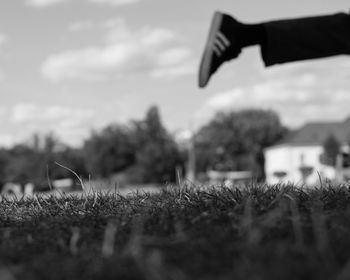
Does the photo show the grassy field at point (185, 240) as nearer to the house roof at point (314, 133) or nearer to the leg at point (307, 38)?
the leg at point (307, 38)

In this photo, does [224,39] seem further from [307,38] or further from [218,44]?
[307,38]

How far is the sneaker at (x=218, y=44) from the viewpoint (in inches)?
143

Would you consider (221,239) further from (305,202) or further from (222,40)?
(222,40)

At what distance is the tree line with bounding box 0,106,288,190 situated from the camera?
85.3 metres

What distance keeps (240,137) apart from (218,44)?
315 ft

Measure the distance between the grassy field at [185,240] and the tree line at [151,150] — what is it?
3149 inches

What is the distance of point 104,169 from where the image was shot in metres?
92.8

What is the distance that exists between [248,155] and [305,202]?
320 ft

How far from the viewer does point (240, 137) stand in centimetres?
9912

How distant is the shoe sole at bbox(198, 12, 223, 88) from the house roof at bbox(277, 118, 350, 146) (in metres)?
96.0

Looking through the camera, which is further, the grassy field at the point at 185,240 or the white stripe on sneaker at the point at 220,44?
the white stripe on sneaker at the point at 220,44

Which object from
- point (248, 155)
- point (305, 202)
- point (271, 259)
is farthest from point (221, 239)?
point (248, 155)

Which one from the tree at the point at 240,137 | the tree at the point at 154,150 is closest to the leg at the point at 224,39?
the tree at the point at 154,150

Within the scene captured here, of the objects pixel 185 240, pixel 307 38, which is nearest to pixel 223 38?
pixel 307 38
